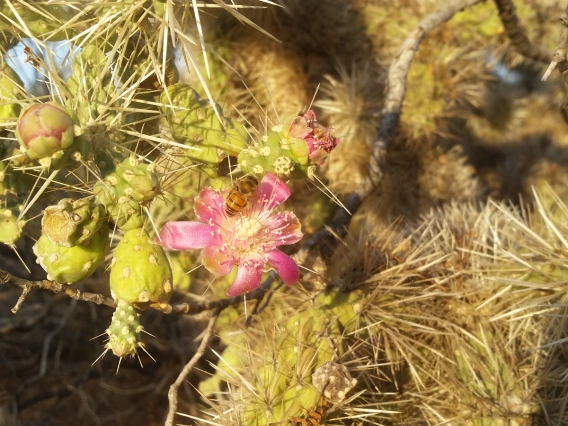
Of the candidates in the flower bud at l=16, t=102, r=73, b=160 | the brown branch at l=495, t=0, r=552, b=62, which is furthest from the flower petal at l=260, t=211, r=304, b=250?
the brown branch at l=495, t=0, r=552, b=62

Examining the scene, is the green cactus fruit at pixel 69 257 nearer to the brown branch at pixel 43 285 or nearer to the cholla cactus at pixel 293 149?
the brown branch at pixel 43 285

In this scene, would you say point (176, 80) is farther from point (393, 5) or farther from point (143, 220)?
point (393, 5)

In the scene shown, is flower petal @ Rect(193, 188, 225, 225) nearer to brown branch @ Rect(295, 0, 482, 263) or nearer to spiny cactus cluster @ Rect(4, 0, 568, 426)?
spiny cactus cluster @ Rect(4, 0, 568, 426)

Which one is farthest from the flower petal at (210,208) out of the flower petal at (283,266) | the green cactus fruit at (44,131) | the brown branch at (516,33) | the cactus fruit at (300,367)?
the brown branch at (516,33)

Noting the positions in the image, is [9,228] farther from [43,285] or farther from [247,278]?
[247,278]

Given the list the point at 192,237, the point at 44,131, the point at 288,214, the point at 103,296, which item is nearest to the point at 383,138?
the point at 288,214

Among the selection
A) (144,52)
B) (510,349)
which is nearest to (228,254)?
(144,52)

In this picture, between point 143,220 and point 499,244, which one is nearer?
point 143,220
